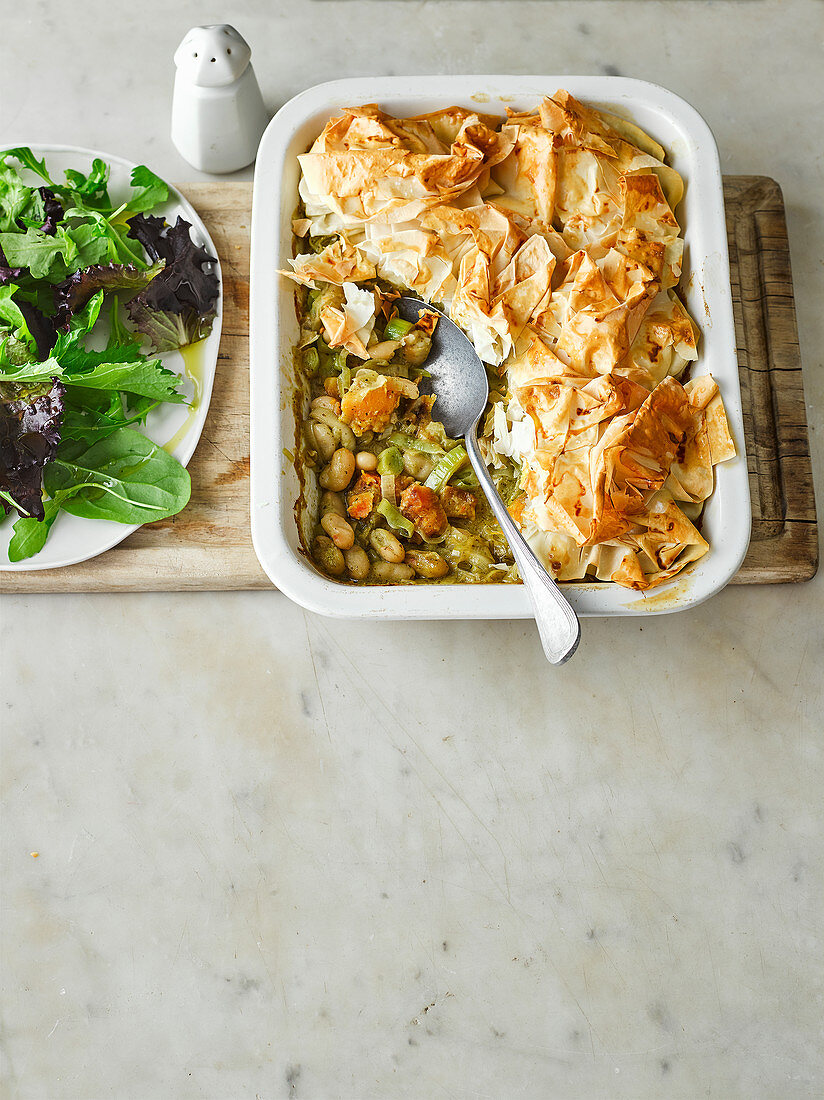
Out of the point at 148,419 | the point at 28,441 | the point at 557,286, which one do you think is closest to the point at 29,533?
the point at 28,441

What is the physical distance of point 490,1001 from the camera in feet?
5.56

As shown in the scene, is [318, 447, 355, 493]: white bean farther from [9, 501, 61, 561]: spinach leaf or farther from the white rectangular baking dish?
[9, 501, 61, 561]: spinach leaf

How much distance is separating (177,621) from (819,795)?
1.28 meters

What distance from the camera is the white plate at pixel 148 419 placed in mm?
1734

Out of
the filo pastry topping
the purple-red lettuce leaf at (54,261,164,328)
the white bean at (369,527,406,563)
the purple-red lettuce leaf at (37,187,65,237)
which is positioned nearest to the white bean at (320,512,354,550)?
the white bean at (369,527,406,563)

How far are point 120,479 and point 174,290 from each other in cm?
37

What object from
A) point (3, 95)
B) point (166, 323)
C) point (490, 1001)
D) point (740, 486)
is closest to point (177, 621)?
point (166, 323)

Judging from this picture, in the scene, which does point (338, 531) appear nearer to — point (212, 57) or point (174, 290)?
point (174, 290)

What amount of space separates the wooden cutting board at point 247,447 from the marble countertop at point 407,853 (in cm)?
10

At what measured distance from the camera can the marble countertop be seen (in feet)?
5.51

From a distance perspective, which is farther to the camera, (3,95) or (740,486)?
(3,95)

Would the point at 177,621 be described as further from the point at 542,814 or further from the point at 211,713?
the point at 542,814

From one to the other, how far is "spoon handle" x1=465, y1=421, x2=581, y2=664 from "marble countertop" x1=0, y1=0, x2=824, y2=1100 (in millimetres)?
344

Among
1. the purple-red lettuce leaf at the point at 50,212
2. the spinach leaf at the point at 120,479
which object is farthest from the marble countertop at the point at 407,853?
the purple-red lettuce leaf at the point at 50,212
